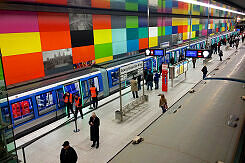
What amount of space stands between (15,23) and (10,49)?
1210mm

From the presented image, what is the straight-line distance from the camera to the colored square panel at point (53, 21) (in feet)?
34.1

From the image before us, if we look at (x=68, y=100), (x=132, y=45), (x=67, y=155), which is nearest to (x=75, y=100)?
(x=68, y=100)

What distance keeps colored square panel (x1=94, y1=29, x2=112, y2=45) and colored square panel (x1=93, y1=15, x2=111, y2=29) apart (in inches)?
11.1

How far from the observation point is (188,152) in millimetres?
2895

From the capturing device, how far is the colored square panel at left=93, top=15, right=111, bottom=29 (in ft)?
45.1

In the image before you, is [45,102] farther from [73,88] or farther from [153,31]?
[153,31]

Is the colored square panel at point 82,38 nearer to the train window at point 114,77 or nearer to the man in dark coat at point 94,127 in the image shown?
the train window at point 114,77

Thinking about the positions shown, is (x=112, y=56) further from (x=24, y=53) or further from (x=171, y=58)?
(x=171, y=58)

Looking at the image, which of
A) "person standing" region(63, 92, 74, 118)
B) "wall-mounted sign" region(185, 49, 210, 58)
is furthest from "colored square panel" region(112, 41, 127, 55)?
"person standing" region(63, 92, 74, 118)

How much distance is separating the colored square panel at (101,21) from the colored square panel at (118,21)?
0.49m

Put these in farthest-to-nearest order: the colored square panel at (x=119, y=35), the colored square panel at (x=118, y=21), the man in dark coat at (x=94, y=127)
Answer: the colored square panel at (x=119, y=35) < the colored square panel at (x=118, y=21) < the man in dark coat at (x=94, y=127)

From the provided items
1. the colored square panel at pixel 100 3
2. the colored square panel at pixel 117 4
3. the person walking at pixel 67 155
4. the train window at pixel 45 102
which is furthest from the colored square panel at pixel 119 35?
the person walking at pixel 67 155

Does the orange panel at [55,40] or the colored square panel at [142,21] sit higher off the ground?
the colored square panel at [142,21]

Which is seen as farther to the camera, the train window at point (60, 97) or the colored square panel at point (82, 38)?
the colored square panel at point (82, 38)
